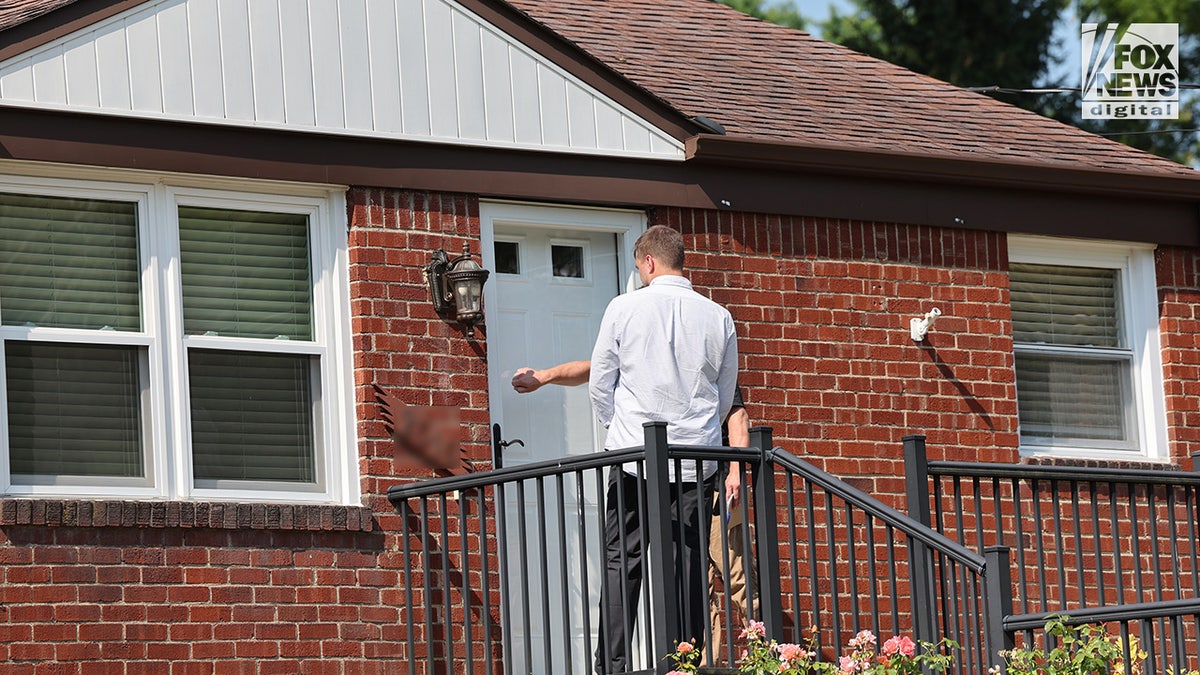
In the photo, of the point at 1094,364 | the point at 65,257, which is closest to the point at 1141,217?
the point at 1094,364

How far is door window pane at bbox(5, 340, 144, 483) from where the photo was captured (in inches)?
339

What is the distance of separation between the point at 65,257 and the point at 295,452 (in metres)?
1.36

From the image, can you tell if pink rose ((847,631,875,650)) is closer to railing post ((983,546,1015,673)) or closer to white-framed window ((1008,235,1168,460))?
railing post ((983,546,1015,673))

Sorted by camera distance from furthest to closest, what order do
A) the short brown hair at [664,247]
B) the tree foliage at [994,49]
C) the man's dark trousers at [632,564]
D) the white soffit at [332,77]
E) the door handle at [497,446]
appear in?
the tree foliage at [994,49] → the door handle at [497,446] → the white soffit at [332,77] → the short brown hair at [664,247] → the man's dark trousers at [632,564]

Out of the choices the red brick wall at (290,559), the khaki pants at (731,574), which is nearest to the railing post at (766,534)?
the khaki pants at (731,574)

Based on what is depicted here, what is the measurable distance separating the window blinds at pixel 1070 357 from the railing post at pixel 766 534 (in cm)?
391

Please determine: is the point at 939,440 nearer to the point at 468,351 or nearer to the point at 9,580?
the point at 468,351

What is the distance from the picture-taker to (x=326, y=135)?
9320 millimetres

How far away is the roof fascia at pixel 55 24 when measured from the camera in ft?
28.2

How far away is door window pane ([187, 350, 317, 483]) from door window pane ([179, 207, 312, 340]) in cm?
14

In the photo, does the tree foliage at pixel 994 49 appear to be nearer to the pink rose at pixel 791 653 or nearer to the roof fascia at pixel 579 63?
the roof fascia at pixel 579 63

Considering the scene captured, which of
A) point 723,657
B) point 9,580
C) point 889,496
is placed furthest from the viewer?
point 889,496

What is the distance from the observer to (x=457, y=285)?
9445 millimetres

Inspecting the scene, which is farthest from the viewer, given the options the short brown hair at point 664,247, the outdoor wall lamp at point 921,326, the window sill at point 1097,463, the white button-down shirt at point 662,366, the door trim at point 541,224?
the window sill at point 1097,463
